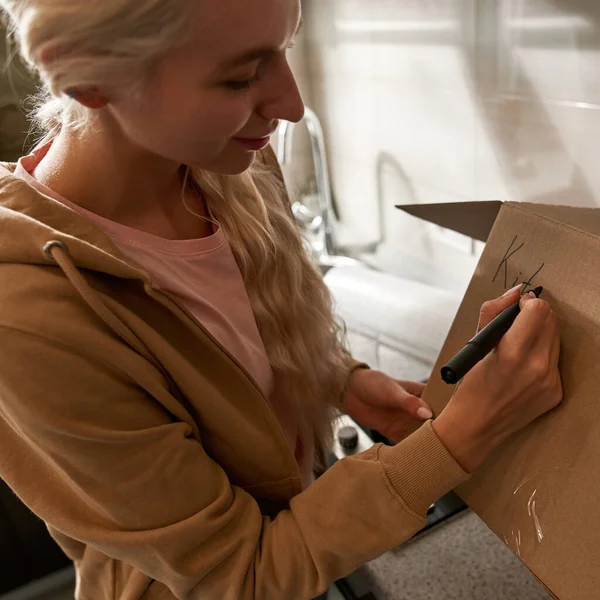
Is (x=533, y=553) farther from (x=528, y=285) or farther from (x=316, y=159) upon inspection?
(x=316, y=159)

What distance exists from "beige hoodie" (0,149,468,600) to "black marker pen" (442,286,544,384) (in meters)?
0.09

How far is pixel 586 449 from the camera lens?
0.42 metres

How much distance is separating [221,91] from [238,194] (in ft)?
0.81

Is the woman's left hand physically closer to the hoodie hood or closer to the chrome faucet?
the hoodie hood

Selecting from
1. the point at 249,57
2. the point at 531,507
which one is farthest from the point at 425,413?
the point at 249,57

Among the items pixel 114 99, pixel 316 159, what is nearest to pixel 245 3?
pixel 114 99

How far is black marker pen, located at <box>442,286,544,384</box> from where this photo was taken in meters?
0.42

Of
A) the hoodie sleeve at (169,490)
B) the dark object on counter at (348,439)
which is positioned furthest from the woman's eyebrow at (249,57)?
the dark object on counter at (348,439)

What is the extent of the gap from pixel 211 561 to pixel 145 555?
54 millimetres

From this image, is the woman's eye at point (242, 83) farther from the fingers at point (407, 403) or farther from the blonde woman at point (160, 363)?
the fingers at point (407, 403)

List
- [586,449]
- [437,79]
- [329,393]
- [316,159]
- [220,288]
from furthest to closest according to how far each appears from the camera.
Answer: [316,159]
[437,79]
[329,393]
[220,288]
[586,449]

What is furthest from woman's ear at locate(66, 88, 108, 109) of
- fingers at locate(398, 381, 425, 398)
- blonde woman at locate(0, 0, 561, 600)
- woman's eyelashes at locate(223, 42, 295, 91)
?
fingers at locate(398, 381, 425, 398)

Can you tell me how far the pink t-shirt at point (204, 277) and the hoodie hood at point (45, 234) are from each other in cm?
4

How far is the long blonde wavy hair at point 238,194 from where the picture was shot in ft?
1.35
